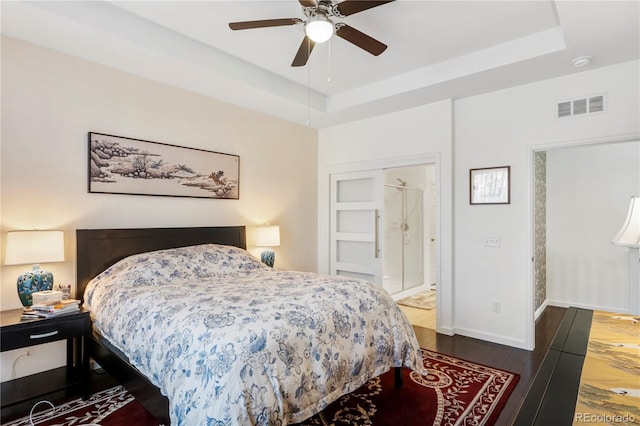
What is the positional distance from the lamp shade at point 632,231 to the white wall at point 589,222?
12.1 ft

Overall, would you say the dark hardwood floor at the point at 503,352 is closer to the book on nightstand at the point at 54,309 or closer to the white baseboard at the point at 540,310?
the white baseboard at the point at 540,310

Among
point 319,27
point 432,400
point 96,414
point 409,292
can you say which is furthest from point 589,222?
point 96,414

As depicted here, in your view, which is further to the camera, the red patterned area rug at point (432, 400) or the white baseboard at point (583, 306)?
the white baseboard at point (583, 306)

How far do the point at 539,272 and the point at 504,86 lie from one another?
259 centimetres

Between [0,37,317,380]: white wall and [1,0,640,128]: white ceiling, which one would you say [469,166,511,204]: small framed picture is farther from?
[0,37,317,380]: white wall

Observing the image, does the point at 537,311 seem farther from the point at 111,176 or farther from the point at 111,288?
the point at 111,176

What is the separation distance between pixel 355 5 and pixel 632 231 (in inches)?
72.5

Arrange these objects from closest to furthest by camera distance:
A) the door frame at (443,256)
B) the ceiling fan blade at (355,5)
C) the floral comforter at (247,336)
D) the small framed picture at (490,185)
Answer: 1. the floral comforter at (247,336)
2. the ceiling fan blade at (355,5)
3. the small framed picture at (490,185)
4. the door frame at (443,256)

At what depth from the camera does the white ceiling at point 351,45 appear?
97.0 inches

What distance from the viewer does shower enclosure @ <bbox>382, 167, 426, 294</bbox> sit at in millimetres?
5520

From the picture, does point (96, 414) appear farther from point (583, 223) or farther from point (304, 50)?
point (583, 223)

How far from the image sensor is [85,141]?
2967 millimetres

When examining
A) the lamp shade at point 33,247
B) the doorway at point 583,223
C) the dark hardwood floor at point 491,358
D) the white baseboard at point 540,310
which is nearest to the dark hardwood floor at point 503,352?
the dark hardwood floor at point 491,358

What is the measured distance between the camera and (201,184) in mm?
3729
